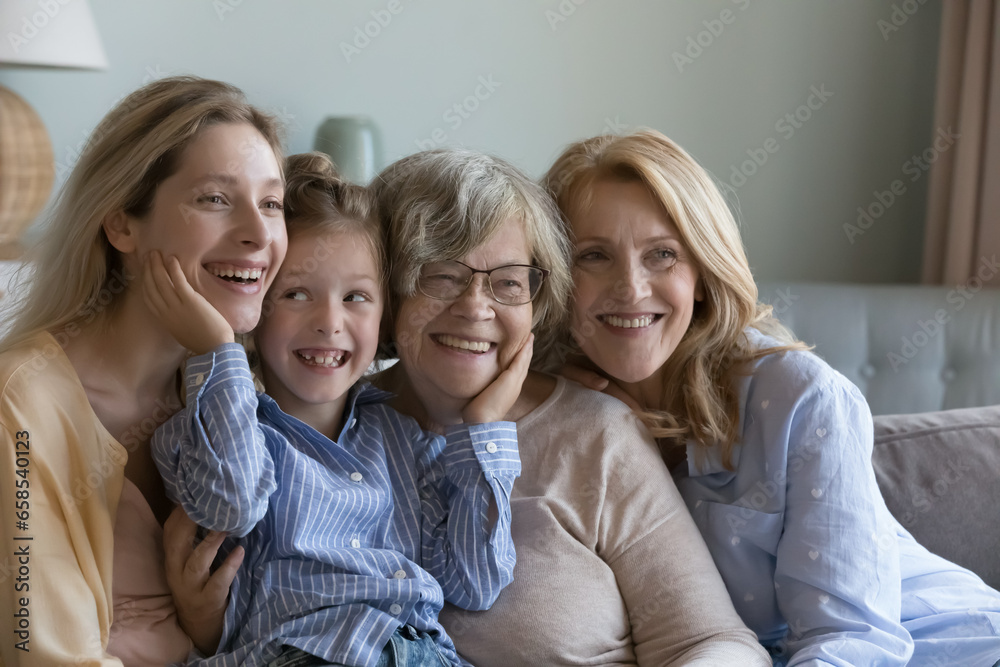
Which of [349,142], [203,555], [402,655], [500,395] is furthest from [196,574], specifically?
[349,142]

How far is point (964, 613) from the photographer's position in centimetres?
150

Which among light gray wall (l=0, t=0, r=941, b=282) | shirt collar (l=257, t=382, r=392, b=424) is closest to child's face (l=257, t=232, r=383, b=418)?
shirt collar (l=257, t=382, r=392, b=424)

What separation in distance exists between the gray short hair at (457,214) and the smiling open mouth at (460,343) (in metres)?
0.08

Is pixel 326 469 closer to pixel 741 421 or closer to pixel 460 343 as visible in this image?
pixel 460 343

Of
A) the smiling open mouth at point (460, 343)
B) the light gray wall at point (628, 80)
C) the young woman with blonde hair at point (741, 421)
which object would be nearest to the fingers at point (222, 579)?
the smiling open mouth at point (460, 343)

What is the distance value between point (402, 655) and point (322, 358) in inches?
16.5

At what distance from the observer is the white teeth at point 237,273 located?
1247 mm

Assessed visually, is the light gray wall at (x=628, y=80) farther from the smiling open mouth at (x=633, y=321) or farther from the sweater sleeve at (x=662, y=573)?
the sweater sleeve at (x=662, y=573)

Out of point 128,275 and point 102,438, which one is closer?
point 102,438

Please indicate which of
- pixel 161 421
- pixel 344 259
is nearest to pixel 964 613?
pixel 344 259

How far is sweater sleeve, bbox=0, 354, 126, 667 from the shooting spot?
3.64 feet

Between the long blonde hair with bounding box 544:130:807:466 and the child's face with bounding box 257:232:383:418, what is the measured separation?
0.39m

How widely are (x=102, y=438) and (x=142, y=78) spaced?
1.92 m

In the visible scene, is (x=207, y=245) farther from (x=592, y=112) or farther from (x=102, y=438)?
(x=592, y=112)
